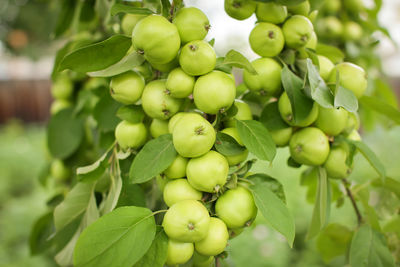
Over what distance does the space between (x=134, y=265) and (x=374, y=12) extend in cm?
74

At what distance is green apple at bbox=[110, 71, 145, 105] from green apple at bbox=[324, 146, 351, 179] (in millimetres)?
275

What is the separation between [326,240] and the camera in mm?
609

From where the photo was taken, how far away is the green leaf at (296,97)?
0.39m

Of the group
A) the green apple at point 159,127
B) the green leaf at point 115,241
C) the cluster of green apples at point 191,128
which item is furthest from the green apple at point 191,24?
the green leaf at point 115,241

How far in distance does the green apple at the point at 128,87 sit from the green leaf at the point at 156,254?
0.18 metres

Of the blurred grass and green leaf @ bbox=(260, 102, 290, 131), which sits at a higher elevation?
green leaf @ bbox=(260, 102, 290, 131)

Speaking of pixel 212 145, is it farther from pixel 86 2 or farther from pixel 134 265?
pixel 86 2

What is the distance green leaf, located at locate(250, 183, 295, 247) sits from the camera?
1.13 feet

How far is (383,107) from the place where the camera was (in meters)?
0.46

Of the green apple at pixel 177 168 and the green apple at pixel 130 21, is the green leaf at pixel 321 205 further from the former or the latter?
the green apple at pixel 130 21

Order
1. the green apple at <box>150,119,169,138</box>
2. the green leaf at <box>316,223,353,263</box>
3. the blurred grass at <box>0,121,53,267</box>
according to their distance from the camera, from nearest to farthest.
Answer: the green apple at <box>150,119,169,138</box>, the green leaf at <box>316,223,353,263</box>, the blurred grass at <box>0,121,53,267</box>

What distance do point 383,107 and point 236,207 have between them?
28 cm

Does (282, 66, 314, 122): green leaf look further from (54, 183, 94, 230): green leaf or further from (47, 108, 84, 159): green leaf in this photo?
(47, 108, 84, 159): green leaf

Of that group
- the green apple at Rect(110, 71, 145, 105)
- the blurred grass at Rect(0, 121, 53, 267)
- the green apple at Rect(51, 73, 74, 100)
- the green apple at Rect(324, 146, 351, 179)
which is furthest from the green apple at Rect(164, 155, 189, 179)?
the blurred grass at Rect(0, 121, 53, 267)
